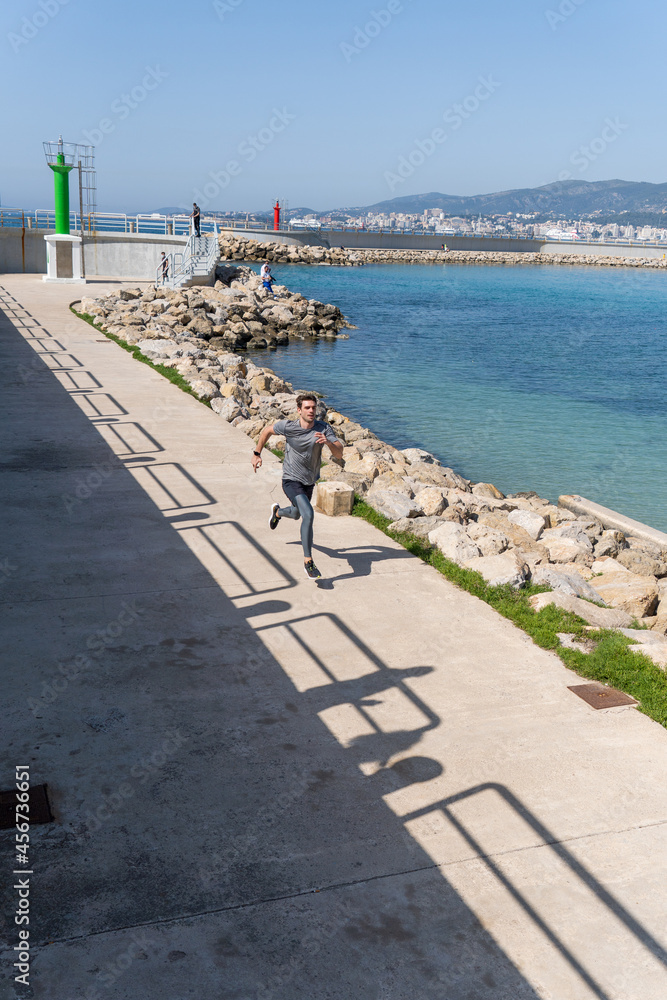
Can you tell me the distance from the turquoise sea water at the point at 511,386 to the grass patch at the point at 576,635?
8.56 meters

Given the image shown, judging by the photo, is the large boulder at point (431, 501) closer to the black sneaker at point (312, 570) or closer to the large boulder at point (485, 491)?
the black sneaker at point (312, 570)

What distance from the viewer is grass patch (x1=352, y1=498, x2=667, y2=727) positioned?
6.49m

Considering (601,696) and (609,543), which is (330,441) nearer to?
(601,696)

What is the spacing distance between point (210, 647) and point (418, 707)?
170 centimetres

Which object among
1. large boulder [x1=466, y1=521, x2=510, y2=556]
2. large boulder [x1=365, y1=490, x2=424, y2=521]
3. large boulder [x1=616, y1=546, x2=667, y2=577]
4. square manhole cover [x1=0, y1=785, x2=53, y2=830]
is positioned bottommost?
large boulder [x1=616, y1=546, x2=667, y2=577]

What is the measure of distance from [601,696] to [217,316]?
2674cm


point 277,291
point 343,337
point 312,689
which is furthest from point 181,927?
point 277,291

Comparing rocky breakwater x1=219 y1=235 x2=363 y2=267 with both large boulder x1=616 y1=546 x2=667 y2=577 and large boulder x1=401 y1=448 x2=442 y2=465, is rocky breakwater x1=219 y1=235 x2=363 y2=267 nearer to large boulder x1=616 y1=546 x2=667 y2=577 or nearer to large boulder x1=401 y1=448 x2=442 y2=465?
large boulder x1=401 y1=448 x2=442 y2=465

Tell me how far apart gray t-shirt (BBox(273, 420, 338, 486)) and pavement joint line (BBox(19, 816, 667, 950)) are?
4096 mm

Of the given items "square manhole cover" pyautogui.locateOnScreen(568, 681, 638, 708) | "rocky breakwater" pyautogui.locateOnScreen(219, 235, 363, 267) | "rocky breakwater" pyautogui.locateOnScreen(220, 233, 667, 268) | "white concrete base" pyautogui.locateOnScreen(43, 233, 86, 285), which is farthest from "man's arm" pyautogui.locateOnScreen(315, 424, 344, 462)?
"rocky breakwater" pyautogui.locateOnScreen(220, 233, 667, 268)

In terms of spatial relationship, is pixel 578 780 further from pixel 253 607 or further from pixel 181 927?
pixel 253 607

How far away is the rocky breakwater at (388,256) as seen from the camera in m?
74.0

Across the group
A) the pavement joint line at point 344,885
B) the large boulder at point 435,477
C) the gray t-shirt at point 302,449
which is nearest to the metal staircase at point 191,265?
the large boulder at point 435,477

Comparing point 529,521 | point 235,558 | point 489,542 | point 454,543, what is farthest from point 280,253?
point 235,558
